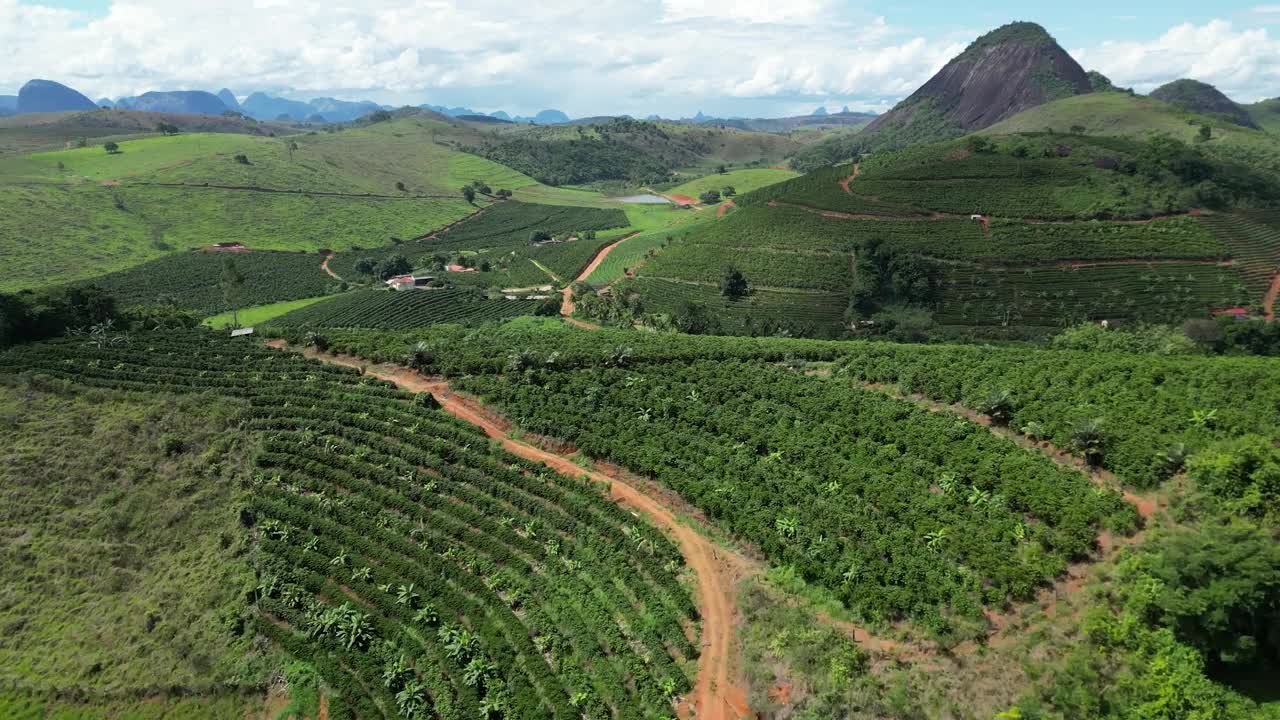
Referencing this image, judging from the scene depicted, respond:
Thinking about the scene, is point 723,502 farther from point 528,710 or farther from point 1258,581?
point 1258,581

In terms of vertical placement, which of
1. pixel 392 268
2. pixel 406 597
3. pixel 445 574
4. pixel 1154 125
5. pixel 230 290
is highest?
pixel 1154 125

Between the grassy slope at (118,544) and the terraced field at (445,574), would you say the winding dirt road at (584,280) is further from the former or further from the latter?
the grassy slope at (118,544)

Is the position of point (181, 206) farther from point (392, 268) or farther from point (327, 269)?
point (392, 268)

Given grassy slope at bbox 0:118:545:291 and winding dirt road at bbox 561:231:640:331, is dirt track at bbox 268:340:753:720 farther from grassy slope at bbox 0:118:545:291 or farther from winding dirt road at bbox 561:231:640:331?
grassy slope at bbox 0:118:545:291

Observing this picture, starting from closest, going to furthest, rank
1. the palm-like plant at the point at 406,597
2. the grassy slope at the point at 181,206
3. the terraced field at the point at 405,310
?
the palm-like plant at the point at 406,597
the terraced field at the point at 405,310
the grassy slope at the point at 181,206

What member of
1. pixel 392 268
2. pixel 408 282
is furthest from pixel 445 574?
pixel 392 268

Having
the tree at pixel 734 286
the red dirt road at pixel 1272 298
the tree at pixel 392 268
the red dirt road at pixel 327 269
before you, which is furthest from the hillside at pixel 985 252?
the red dirt road at pixel 327 269
